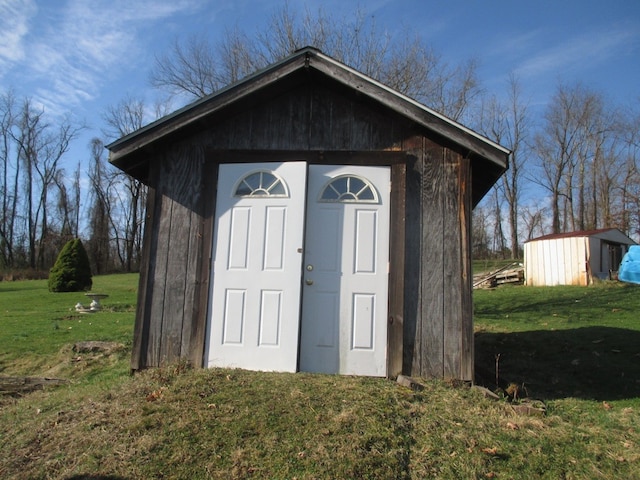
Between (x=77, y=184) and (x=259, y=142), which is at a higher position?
(x=77, y=184)

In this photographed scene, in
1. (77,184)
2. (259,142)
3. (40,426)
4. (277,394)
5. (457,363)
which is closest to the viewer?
(40,426)

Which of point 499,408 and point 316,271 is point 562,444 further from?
point 316,271

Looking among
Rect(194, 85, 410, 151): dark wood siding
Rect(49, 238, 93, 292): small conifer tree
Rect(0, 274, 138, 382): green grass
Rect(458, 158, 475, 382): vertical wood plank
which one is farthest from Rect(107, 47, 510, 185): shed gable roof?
Rect(49, 238, 93, 292): small conifer tree

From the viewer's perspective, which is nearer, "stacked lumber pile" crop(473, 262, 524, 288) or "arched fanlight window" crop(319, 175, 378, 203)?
"arched fanlight window" crop(319, 175, 378, 203)

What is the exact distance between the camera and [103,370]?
7.46 m

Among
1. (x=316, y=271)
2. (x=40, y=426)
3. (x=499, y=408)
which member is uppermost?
(x=316, y=271)

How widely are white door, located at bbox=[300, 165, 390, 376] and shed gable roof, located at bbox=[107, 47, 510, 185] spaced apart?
2.96 ft

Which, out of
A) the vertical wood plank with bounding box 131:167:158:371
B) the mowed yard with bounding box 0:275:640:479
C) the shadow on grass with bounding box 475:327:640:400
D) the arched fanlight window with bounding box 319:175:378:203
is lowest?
the mowed yard with bounding box 0:275:640:479

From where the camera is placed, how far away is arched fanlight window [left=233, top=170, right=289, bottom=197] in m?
6.33

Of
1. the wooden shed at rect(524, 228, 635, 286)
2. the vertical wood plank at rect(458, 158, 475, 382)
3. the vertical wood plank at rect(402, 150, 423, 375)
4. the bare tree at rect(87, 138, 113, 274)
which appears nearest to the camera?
the vertical wood plank at rect(458, 158, 475, 382)

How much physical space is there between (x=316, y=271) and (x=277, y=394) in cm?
174

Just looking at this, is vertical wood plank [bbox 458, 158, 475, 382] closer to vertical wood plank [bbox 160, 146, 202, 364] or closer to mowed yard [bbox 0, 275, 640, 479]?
mowed yard [bbox 0, 275, 640, 479]

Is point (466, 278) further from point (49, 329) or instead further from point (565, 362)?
point (49, 329)

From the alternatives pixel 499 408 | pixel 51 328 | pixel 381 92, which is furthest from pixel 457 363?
pixel 51 328
